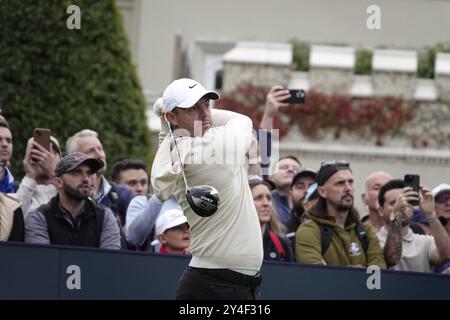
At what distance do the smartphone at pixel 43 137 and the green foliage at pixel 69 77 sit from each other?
3.39 metres

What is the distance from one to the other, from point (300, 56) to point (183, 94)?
14.9 meters

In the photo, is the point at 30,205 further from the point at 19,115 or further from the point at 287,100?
the point at 19,115

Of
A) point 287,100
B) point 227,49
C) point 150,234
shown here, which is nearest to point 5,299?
point 150,234

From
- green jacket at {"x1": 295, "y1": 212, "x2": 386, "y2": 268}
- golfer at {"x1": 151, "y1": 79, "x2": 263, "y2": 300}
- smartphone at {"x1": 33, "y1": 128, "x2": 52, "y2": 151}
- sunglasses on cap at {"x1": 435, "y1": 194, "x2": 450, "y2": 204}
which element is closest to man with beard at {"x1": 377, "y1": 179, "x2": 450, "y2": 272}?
green jacket at {"x1": 295, "y1": 212, "x2": 386, "y2": 268}

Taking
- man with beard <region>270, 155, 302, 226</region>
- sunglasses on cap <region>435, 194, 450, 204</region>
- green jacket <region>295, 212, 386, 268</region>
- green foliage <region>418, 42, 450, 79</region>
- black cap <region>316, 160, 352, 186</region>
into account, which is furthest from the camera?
green foliage <region>418, 42, 450, 79</region>

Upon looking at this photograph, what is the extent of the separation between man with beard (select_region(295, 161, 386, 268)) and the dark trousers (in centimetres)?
212

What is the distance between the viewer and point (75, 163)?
1005 cm

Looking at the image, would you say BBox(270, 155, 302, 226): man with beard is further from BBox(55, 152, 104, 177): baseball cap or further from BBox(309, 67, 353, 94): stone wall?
BBox(309, 67, 353, 94): stone wall

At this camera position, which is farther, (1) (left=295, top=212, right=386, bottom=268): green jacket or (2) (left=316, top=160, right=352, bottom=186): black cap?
(2) (left=316, top=160, right=352, bottom=186): black cap

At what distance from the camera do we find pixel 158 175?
7.69 metres

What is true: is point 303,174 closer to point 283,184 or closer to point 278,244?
point 283,184

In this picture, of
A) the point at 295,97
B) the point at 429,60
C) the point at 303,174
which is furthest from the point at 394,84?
the point at 295,97

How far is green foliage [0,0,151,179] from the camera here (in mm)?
14531

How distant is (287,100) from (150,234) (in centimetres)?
154
